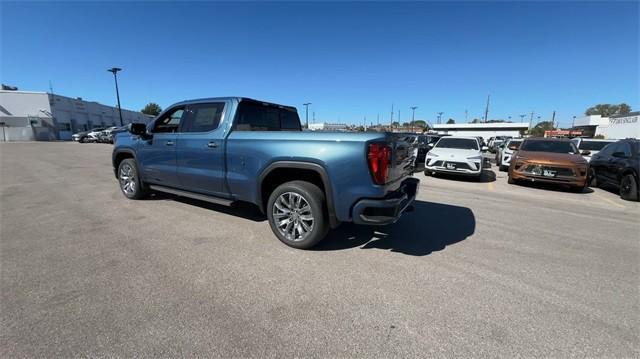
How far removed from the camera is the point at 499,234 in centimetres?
415

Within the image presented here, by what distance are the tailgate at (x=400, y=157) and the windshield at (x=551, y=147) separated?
285 inches

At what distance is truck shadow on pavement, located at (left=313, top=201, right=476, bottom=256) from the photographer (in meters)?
3.63

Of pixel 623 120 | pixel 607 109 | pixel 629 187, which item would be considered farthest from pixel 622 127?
pixel 607 109

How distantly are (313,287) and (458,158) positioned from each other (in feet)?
26.4

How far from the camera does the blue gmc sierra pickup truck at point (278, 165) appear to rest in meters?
3.07

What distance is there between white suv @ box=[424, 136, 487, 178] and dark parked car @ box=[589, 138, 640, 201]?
3.10m

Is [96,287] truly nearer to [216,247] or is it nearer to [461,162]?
[216,247]

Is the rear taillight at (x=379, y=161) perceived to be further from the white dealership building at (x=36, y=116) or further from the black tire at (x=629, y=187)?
the white dealership building at (x=36, y=116)

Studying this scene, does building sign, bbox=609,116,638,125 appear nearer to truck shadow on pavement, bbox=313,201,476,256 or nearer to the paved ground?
the paved ground

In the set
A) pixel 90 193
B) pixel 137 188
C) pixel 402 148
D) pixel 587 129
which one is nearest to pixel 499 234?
pixel 402 148

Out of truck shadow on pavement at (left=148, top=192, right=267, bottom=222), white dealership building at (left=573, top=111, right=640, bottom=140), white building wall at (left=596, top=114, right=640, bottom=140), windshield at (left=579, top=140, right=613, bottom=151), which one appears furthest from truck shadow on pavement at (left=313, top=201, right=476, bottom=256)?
white dealership building at (left=573, top=111, right=640, bottom=140)

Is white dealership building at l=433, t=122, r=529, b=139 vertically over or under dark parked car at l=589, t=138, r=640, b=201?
over

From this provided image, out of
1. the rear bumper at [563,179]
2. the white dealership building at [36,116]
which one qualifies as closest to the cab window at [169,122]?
the rear bumper at [563,179]

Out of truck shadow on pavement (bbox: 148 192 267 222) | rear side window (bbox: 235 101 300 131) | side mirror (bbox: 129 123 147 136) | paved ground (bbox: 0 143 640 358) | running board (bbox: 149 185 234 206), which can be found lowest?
paved ground (bbox: 0 143 640 358)
